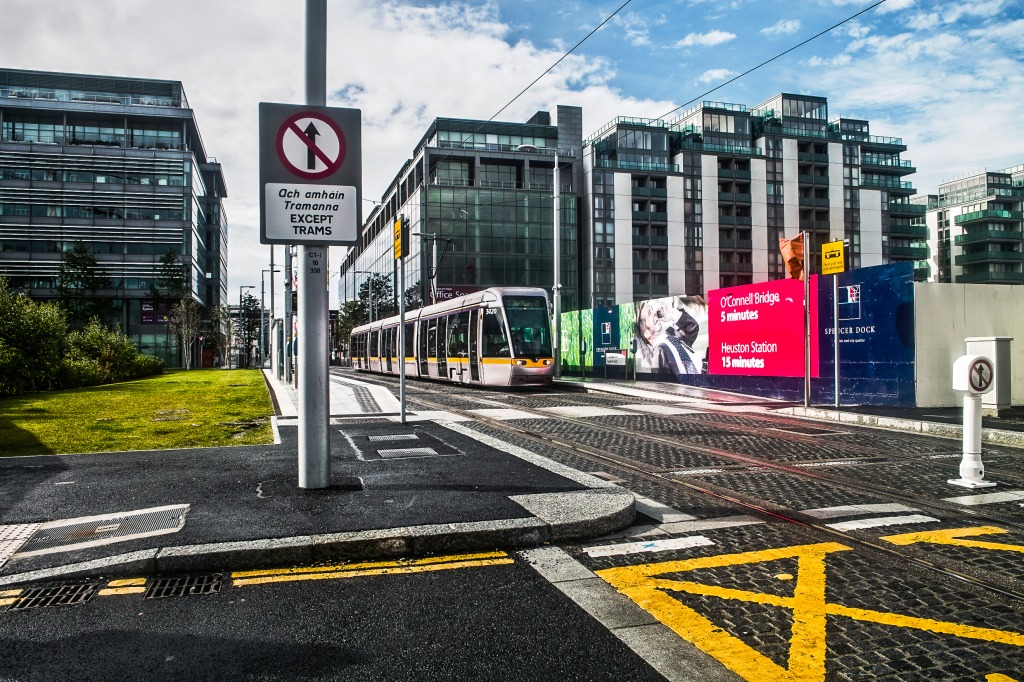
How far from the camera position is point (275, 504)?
5973 mm

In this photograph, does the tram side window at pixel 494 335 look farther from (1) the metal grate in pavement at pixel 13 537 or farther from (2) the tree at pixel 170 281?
(2) the tree at pixel 170 281

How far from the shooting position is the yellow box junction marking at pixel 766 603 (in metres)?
3.23

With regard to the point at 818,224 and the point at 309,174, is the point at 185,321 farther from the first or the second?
the point at 309,174

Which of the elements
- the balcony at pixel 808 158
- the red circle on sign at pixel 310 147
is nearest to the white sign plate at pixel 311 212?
the red circle on sign at pixel 310 147

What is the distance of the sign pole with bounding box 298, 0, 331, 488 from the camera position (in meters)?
6.57

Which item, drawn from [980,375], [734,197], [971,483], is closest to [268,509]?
[971,483]

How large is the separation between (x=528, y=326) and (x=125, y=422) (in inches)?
494

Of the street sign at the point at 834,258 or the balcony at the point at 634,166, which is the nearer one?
the street sign at the point at 834,258

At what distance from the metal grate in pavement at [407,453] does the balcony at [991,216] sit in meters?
99.8

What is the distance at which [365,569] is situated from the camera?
4.67 metres

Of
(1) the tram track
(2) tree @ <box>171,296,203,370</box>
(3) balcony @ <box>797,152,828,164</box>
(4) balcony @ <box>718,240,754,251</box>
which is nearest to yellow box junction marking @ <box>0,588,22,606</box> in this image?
(1) the tram track

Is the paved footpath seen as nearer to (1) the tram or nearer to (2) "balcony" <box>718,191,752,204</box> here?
(1) the tram

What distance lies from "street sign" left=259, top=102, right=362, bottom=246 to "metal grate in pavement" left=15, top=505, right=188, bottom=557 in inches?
92.4

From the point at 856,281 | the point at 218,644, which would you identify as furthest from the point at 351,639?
the point at 856,281
